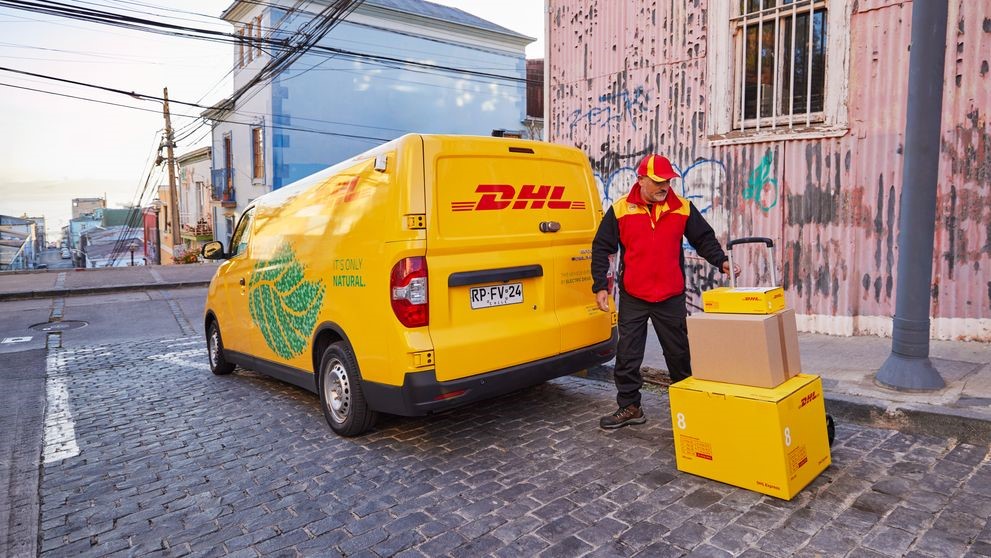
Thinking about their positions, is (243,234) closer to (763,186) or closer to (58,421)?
(58,421)

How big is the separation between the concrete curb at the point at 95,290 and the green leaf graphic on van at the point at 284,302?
10.5 meters

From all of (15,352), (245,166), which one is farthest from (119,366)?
(245,166)

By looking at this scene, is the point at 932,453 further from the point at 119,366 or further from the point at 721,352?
the point at 119,366

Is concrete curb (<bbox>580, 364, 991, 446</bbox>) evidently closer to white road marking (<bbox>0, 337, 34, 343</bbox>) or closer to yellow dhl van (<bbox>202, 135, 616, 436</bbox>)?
yellow dhl van (<bbox>202, 135, 616, 436</bbox>)

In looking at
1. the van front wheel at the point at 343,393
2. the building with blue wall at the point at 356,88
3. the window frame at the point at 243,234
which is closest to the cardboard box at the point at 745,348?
the van front wheel at the point at 343,393

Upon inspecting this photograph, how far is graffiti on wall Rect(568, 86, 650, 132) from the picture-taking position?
7922 mm

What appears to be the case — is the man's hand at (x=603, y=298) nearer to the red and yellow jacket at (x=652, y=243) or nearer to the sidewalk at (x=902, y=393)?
the red and yellow jacket at (x=652, y=243)

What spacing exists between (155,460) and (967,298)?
22.4ft

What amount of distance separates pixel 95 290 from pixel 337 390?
12.4 m

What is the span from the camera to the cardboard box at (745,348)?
3.25 m

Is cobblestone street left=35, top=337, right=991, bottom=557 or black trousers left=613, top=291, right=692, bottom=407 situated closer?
cobblestone street left=35, top=337, right=991, bottom=557

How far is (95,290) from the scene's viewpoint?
14109 mm

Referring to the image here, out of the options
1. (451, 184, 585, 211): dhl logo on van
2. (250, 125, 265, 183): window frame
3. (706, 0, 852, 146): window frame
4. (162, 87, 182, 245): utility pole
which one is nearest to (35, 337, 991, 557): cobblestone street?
(451, 184, 585, 211): dhl logo on van

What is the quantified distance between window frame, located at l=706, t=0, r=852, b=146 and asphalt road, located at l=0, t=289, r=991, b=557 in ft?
11.2
